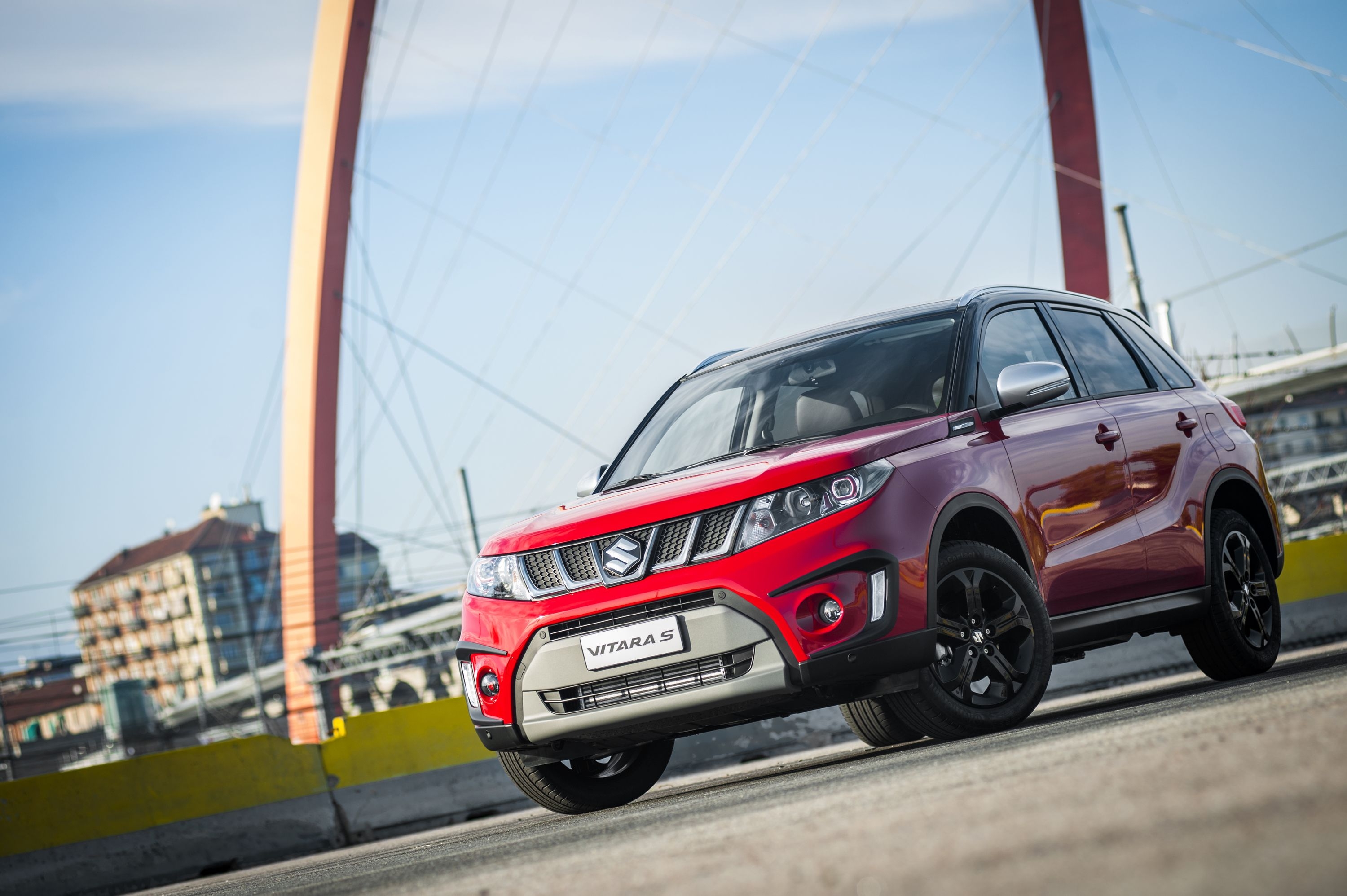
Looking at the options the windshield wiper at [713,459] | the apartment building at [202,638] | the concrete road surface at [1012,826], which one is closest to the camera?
the concrete road surface at [1012,826]

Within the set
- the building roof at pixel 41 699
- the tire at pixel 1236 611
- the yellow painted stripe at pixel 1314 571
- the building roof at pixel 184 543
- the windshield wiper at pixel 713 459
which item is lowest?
the yellow painted stripe at pixel 1314 571

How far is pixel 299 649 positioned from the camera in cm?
1908

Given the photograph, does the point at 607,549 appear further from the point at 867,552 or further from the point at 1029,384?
the point at 1029,384

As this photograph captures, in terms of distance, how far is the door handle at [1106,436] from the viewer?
5848 millimetres

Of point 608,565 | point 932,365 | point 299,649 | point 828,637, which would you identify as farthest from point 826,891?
point 299,649

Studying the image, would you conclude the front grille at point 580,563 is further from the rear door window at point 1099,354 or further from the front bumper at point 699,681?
the rear door window at point 1099,354

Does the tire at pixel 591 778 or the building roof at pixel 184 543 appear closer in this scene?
the tire at pixel 591 778

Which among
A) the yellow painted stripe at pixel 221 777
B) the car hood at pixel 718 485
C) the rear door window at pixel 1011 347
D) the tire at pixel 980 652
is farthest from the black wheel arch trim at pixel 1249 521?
the yellow painted stripe at pixel 221 777

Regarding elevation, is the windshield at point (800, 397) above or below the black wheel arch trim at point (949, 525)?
above

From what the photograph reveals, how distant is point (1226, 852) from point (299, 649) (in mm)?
18112

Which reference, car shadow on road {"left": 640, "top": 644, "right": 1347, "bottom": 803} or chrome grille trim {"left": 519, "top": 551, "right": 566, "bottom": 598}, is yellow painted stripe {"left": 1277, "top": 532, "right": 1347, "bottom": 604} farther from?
chrome grille trim {"left": 519, "top": 551, "right": 566, "bottom": 598}

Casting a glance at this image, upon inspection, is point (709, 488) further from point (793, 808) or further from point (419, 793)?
point (419, 793)

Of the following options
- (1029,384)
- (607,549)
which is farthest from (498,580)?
(1029,384)

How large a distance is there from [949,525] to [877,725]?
0.98m
